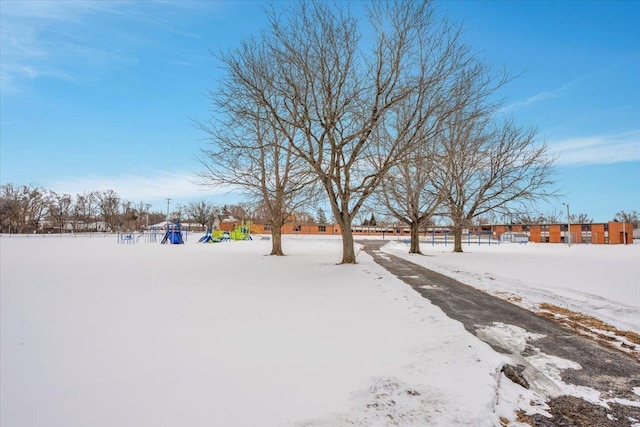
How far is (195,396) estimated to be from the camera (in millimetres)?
3293

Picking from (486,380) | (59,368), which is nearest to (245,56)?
(59,368)

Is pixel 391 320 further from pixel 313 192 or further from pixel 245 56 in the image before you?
pixel 245 56

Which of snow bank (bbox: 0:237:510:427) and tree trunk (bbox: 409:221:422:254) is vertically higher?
tree trunk (bbox: 409:221:422:254)

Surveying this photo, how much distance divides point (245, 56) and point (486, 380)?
14.6 meters

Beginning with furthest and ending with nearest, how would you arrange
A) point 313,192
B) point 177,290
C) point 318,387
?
1. point 313,192
2. point 177,290
3. point 318,387

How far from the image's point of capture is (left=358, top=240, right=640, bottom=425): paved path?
13.0 feet

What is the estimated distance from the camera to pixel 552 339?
18.0ft

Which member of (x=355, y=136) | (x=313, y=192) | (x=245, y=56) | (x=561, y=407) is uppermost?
(x=245, y=56)

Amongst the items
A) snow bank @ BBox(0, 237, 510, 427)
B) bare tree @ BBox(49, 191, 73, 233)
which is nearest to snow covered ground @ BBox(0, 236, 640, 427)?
snow bank @ BBox(0, 237, 510, 427)

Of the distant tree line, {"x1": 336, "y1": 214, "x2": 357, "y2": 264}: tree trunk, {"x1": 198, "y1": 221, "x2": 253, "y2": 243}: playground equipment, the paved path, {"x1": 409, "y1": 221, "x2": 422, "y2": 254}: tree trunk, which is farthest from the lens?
the distant tree line

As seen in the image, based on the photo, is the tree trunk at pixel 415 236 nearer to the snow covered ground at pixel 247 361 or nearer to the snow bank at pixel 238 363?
the snow covered ground at pixel 247 361

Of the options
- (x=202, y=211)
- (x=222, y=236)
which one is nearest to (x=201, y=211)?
(x=202, y=211)

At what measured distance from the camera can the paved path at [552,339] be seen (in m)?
3.96

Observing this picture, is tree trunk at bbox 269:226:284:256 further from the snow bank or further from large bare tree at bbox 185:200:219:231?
large bare tree at bbox 185:200:219:231
